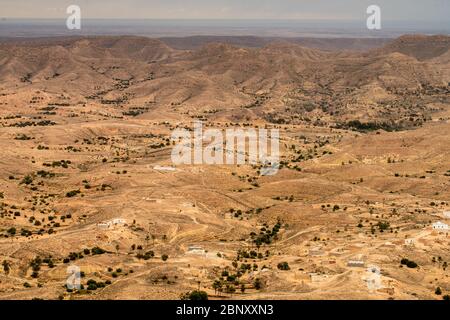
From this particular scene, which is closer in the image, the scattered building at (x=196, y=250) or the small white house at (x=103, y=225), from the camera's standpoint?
the scattered building at (x=196, y=250)

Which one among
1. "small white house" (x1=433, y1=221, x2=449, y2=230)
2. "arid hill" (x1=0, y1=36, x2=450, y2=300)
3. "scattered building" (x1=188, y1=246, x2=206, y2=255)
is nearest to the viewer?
"arid hill" (x1=0, y1=36, x2=450, y2=300)

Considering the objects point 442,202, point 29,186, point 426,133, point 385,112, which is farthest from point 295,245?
point 385,112

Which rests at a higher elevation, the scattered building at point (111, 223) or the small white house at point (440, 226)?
the scattered building at point (111, 223)

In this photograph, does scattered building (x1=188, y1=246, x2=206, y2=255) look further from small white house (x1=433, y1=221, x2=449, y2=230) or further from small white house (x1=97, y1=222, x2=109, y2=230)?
small white house (x1=433, y1=221, x2=449, y2=230)

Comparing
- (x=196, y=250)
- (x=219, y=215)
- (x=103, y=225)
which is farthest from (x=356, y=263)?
(x=103, y=225)

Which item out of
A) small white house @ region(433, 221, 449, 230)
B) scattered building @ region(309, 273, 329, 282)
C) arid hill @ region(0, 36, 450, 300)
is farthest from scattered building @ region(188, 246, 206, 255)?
small white house @ region(433, 221, 449, 230)

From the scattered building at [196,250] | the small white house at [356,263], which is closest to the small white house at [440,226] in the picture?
the small white house at [356,263]

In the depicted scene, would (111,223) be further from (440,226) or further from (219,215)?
(440,226)

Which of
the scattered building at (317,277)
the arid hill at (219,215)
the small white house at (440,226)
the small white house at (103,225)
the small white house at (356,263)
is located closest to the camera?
the scattered building at (317,277)

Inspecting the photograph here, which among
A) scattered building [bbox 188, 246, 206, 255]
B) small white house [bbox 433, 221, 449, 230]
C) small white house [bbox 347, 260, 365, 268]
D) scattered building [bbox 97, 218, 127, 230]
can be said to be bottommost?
scattered building [bbox 188, 246, 206, 255]

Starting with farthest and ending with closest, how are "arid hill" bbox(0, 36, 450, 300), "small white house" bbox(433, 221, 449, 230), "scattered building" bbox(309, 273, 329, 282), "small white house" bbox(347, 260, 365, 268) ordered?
"small white house" bbox(433, 221, 449, 230)
"small white house" bbox(347, 260, 365, 268)
"arid hill" bbox(0, 36, 450, 300)
"scattered building" bbox(309, 273, 329, 282)

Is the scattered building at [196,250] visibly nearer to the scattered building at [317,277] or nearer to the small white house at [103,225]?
the small white house at [103,225]

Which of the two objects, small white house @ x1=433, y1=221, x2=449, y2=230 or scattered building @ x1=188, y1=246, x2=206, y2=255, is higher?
small white house @ x1=433, y1=221, x2=449, y2=230
